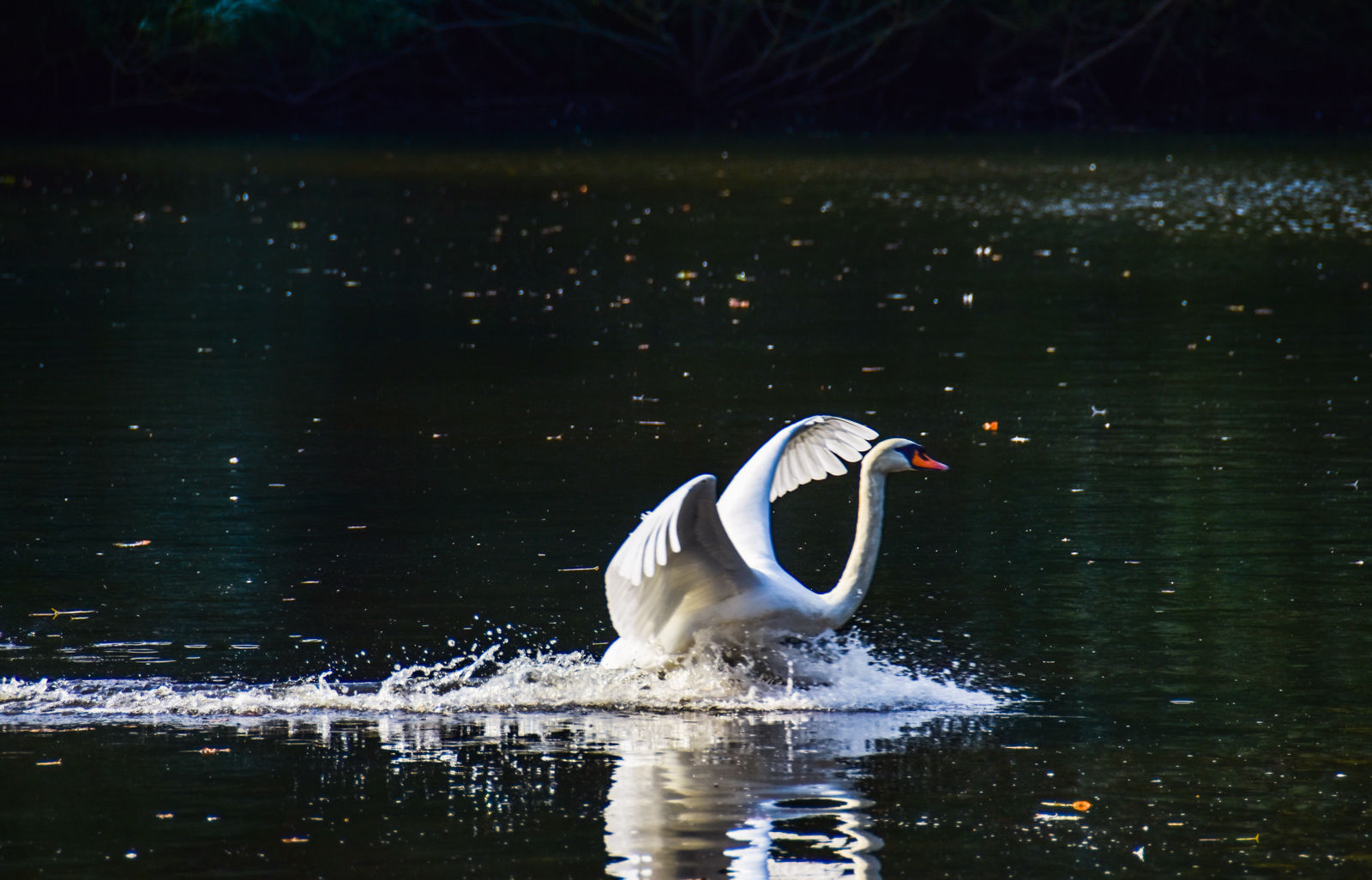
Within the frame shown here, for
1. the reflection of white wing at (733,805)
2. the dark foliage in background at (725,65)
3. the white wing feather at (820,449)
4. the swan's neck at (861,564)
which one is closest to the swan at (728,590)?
the swan's neck at (861,564)

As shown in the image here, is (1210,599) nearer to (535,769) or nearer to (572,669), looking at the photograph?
(572,669)

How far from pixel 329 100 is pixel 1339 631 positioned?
42769 mm

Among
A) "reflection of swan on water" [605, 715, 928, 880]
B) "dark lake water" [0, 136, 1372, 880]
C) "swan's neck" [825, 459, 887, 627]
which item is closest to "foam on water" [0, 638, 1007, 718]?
"dark lake water" [0, 136, 1372, 880]

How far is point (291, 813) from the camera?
546 centimetres

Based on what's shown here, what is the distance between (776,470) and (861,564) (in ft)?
2.93

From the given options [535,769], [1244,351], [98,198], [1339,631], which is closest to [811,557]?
[1339,631]

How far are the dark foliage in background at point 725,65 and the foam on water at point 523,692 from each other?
36.1 m

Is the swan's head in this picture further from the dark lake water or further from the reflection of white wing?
the reflection of white wing

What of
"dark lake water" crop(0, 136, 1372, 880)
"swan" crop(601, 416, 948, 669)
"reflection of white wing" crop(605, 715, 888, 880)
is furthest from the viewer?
"swan" crop(601, 416, 948, 669)

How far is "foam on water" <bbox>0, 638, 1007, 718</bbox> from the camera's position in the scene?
6.45 meters

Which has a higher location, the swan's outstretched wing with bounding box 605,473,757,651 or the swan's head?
the swan's head

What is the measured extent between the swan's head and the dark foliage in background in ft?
119

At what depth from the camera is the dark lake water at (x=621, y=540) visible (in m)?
5.43

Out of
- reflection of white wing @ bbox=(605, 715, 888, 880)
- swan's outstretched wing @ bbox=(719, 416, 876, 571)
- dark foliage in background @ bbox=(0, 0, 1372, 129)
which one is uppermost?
dark foliage in background @ bbox=(0, 0, 1372, 129)
